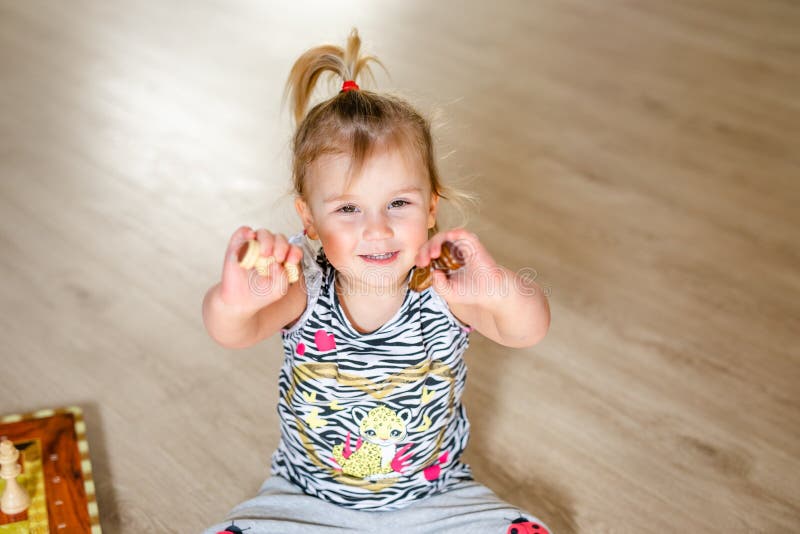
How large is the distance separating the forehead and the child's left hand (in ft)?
0.26

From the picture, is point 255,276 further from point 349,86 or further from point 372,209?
point 349,86

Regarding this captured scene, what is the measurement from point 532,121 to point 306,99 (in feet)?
3.78

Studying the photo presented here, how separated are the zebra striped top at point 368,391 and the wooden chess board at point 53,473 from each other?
1.01 ft

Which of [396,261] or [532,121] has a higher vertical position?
[532,121]

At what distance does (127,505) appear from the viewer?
1231 mm

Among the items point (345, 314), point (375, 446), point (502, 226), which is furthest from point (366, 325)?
point (502, 226)

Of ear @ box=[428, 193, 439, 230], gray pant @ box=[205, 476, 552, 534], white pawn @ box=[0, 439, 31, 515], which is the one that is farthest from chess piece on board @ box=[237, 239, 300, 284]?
white pawn @ box=[0, 439, 31, 515]

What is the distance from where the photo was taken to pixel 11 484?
3.73 ft

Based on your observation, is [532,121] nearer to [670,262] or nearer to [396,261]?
[670,262]

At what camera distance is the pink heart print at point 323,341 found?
103cm

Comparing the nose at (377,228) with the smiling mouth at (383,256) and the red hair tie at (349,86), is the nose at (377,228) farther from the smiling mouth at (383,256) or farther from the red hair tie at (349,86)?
the red hair tie at (349,86)

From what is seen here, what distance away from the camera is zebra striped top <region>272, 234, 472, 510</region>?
1.03 m

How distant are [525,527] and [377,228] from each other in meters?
0.38

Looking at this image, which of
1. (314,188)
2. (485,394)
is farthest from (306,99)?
(485,394)
